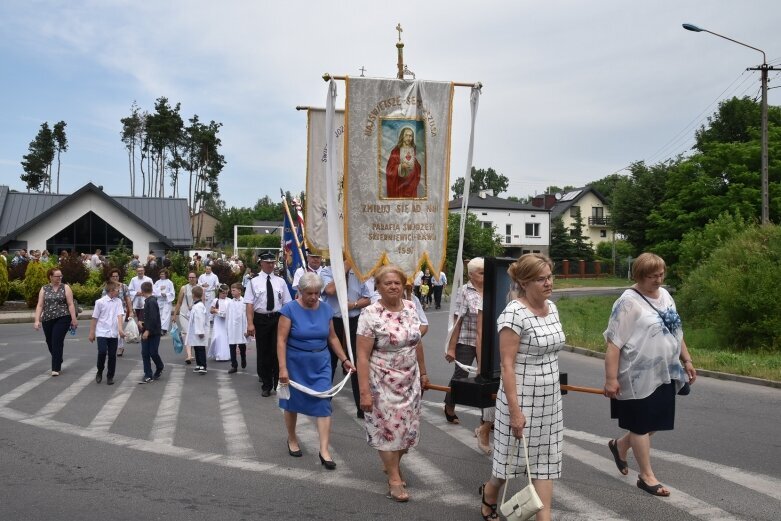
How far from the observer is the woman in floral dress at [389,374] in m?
5.57

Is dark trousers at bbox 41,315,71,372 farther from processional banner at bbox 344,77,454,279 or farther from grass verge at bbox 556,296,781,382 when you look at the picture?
grass verge at bbox 556,296,781,382

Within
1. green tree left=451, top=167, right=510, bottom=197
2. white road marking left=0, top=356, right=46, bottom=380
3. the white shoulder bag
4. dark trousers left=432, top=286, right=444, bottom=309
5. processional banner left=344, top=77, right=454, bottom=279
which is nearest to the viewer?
the white shoulder bag

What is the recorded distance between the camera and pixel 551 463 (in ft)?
15.8

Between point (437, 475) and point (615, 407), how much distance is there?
1.58m

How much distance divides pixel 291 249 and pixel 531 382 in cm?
892

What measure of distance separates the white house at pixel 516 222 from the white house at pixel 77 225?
125ft

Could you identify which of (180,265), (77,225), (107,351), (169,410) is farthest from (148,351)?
(77,225)

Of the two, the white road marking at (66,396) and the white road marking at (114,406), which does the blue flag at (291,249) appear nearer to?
the white road marking at (114,406)

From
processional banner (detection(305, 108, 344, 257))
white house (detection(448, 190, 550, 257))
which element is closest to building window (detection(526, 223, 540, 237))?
white house (detection(448, 190, 550, 257))

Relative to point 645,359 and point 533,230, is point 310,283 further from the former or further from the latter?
point 533,230

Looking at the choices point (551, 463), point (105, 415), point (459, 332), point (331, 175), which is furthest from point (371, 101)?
point (105, 415)

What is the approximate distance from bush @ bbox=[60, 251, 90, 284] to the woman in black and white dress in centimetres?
2639

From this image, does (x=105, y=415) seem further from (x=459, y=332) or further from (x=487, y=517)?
(x=487, y=517)

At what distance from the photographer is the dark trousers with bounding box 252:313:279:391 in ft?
33.6
